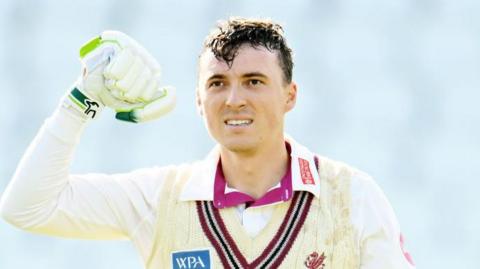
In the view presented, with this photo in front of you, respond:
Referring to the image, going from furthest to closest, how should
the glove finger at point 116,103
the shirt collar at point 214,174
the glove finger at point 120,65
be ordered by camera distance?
the shirt collar at point 214,174 → the glove finger at point 116,103 → the glove finger at point 120,65

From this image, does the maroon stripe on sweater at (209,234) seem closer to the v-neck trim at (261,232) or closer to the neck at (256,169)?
the v-neck trim at (261,232)

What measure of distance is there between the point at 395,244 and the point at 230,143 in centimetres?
49

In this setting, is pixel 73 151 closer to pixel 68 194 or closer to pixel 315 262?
pixel 68 194

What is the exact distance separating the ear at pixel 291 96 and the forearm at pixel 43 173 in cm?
56

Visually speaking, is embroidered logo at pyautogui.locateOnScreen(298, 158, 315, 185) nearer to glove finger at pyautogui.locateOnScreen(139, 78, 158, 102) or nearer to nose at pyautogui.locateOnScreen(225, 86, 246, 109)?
nose at pyautogui.locateOnScreen(225, 86, 246, 109)

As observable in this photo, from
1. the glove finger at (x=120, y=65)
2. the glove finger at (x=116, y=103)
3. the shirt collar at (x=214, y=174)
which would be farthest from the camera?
the shirt collar at (x=214, y=174)

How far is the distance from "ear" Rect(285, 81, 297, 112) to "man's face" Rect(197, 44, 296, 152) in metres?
0.06

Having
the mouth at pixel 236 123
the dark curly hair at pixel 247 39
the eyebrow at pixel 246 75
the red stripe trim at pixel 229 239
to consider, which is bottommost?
the red stripe trim at pixel 229 239

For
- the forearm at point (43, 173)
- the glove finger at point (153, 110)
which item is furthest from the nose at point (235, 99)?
the forearm at point (43, 173)

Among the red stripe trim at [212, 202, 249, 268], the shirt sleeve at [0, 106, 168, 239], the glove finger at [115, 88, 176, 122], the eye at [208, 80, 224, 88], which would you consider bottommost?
the red stripe trim at [212, 202, 249, 268]

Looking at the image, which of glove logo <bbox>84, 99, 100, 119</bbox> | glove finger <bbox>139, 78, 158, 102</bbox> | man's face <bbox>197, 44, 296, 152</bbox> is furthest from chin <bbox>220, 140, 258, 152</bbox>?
glove logo <bbox>84, 99, 100, 119</bbox>

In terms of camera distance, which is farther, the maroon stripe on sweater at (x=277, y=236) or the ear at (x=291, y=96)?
the ear at (x=291, y=96)

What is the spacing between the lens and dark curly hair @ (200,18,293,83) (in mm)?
3445

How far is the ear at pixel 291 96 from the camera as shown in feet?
11.6
